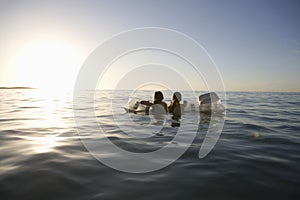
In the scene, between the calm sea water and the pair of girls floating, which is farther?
the pair of girls floating

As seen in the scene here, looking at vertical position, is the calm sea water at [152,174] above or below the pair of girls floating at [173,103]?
below

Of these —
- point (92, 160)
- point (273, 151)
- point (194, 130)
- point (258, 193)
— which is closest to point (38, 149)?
point (92, 160)

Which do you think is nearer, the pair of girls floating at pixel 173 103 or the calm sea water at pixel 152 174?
the calm sea water at pixel 152 174

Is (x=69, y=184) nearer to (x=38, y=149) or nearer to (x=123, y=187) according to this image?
(x=123, y=187)

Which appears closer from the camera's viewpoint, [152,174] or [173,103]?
[152,174]

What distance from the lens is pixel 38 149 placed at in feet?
18.0

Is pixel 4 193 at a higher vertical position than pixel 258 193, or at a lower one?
higher

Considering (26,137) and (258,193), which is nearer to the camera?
(258,193)

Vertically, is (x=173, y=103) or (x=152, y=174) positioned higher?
(x=173, y=103)

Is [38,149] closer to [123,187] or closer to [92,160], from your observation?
[92,160]

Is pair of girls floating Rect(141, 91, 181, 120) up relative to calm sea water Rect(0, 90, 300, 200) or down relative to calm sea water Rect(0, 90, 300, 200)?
up

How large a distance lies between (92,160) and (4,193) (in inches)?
72.5

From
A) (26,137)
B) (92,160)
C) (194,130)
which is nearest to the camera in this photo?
(92,160)

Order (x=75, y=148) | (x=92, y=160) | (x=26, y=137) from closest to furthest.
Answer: (x=92, y=160) → (x=75, y=148) → (x=26, y=137)
